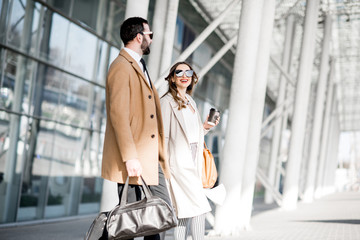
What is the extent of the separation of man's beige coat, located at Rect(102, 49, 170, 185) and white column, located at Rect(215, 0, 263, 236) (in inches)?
193

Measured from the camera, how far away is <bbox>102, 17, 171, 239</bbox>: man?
3.18 m

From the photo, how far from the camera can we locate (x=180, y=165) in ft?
13.2

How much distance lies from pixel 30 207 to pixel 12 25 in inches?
165

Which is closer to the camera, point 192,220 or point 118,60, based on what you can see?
point 118,60

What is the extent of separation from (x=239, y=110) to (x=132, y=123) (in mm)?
5076

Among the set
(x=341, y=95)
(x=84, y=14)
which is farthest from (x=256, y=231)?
(x=341, y=95)

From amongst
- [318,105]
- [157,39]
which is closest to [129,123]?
[157,39]

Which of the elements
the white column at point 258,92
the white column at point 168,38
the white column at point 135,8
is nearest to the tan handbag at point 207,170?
the white column at point 135,8

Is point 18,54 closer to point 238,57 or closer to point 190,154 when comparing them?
point 238,57

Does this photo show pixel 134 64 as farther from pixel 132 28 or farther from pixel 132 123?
pixel 132 123

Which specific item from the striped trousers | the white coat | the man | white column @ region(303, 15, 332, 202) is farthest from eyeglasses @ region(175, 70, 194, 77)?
white column @ region(303, 15, 332, 202)

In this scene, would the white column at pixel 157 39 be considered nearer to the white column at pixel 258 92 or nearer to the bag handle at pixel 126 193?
the white column at pixel 258 92

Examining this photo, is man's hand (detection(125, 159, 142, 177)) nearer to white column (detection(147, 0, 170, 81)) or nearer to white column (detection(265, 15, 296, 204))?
white column (detection(147, 0, 170, 81))

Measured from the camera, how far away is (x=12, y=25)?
34.8ft
